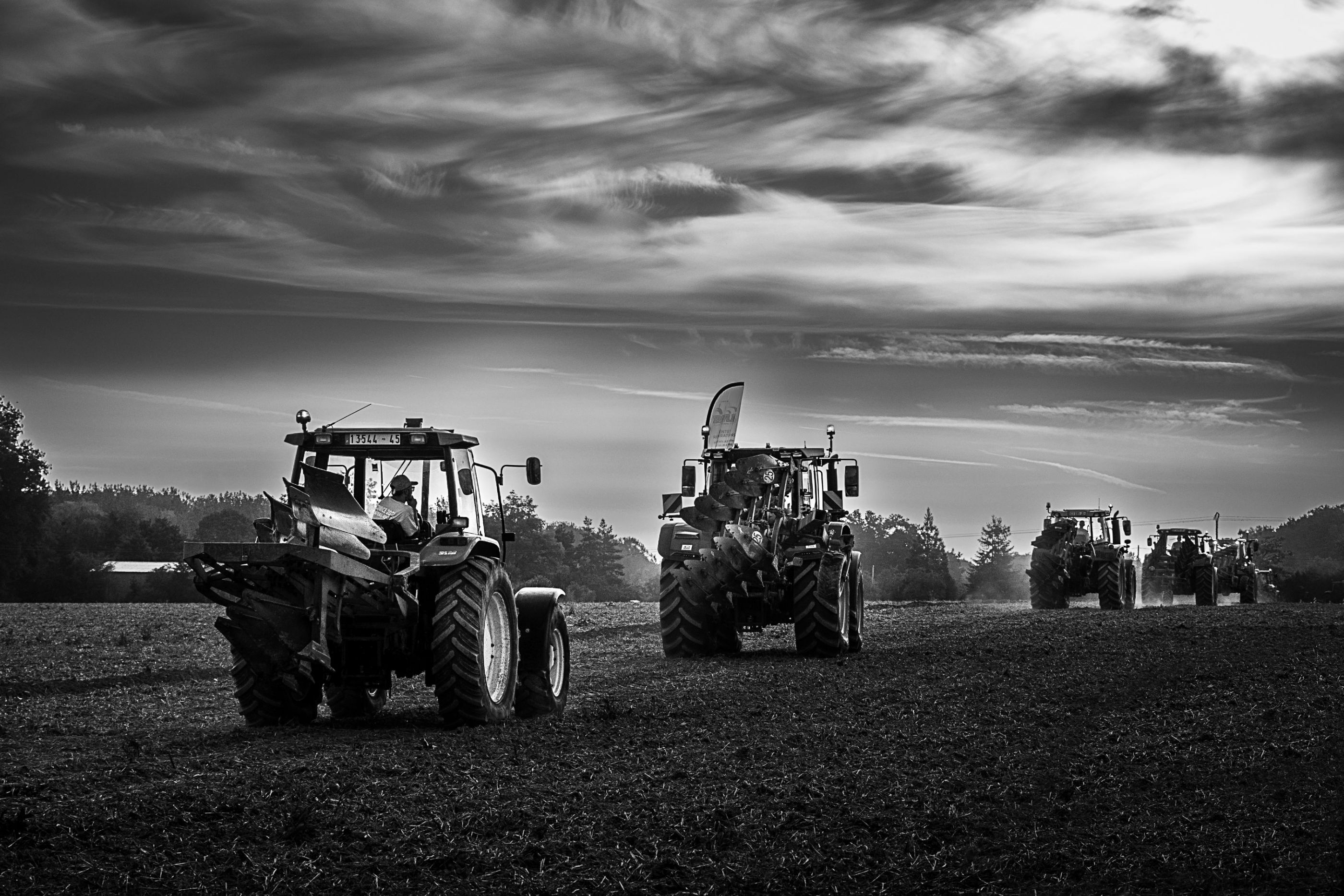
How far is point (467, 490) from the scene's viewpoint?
12.8 metres

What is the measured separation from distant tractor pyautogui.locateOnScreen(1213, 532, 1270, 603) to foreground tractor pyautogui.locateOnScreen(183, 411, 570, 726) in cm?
3685

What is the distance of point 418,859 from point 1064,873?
10.7 ft

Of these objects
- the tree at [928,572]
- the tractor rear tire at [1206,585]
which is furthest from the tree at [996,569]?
the tractor rear tire at [1206,585]

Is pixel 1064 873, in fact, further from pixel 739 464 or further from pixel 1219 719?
pixel 739 464

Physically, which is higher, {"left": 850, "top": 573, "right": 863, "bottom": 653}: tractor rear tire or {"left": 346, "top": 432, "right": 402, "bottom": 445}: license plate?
{"left": 346, "top": 432, "right": 402, "bottom": 445}: license plate

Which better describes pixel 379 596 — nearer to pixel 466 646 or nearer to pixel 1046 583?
pixel 466 646

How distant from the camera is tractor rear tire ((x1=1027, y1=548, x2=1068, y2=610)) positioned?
36219 millimetres

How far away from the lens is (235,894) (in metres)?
6.68

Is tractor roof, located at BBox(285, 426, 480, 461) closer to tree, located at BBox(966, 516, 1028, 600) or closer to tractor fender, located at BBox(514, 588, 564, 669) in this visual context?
tractor fender, located at BBox(514, 588, 564, 669)

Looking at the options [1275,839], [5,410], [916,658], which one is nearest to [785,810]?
[1275,839]

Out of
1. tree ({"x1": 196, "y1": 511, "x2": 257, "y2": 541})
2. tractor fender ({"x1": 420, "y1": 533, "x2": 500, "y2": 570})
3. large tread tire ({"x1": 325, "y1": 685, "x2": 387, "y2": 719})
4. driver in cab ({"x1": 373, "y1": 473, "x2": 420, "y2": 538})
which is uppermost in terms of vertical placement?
tree ({"x1": 196, "y1": 511, "x2": 257, "y2": 541})

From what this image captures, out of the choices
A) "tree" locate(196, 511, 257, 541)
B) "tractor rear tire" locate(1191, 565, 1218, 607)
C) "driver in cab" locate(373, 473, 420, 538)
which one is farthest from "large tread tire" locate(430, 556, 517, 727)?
"tree" locate(196, 511, 257, 541)

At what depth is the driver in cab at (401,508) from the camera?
12281 mm

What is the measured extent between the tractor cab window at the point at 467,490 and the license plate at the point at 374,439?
52cm
